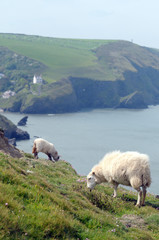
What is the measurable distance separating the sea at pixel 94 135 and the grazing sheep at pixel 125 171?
156ft

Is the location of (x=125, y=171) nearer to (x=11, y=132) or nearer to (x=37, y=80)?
(x=11, y=132)

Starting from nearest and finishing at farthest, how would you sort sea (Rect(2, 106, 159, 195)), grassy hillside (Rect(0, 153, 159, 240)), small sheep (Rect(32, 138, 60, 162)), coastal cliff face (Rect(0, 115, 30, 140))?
grassy hillside (Rect(0, 153, 159, 240))
small sheep (Rect(32, 138, 60, 162))
sea (Rect(2, 106, 159, 195))
coastal cliff face (Rect(0, 115, 30, 140))

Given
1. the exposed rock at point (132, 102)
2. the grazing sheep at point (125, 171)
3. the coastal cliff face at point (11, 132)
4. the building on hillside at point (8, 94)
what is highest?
the grazing sheep at point (125, 171)

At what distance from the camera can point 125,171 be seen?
13.5m

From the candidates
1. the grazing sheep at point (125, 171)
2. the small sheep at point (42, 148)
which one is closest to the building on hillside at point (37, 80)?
the small sheep at point (42, 148)

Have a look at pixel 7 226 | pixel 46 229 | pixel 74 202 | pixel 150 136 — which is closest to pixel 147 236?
pixel 74 202

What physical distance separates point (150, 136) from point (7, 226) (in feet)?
376

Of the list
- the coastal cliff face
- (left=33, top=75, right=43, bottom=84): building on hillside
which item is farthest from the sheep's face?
(left=33, top=75, right=43, bottom=84): building on hillside

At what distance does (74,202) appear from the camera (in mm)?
9156

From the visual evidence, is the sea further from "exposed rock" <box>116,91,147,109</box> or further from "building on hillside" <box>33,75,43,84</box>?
"building on hillside" <box>33,75,43,84</box>

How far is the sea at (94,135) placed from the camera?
8625cm

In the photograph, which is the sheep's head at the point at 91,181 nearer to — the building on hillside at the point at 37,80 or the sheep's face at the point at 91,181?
the sheep's face at the point at 91,181

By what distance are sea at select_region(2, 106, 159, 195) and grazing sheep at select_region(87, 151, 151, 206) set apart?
47460mm

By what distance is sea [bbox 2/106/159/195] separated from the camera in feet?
283
